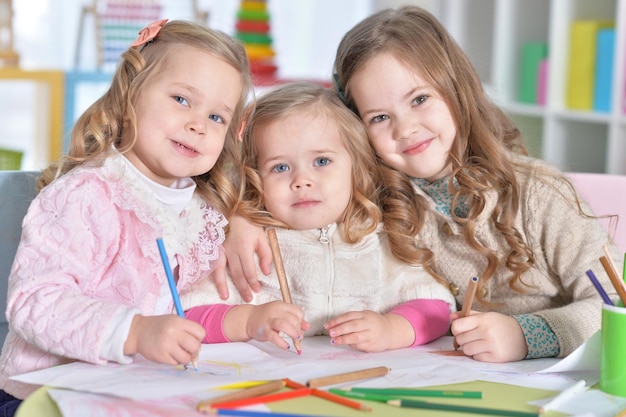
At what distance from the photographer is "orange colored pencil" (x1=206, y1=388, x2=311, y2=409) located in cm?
84

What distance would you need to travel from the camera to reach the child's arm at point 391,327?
3.68 feet

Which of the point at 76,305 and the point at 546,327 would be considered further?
the point at 546,327

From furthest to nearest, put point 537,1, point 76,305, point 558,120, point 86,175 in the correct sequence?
point 537,1, point 558,120, point 86,175, point 76,305

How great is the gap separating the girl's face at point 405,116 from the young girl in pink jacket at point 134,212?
0.64 ft

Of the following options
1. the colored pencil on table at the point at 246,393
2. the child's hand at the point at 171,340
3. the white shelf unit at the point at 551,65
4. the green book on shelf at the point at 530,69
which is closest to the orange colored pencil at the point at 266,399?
the colored pencil on table at the point at 246,393

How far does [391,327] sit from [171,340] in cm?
33

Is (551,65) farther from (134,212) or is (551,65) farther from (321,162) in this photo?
(134,212)

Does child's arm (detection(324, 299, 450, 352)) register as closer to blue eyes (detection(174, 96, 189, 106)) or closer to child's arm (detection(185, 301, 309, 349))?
child's arm (detection(185, 301, 309, 349))

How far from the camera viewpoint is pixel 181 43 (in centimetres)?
125

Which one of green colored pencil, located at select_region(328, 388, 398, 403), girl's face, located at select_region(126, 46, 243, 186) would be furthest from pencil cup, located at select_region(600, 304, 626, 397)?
girl's face, located at select_region(126, 46, 243, 186)

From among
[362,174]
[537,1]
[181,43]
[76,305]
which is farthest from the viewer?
[537,1]

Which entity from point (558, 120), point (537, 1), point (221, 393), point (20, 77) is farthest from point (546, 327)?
point (20, 77)

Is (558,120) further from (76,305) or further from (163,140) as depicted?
(76,305)

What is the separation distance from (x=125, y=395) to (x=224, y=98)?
51 centimetres
